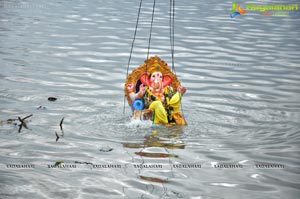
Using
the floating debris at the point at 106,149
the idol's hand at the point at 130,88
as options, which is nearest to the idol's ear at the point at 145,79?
the idol's hand at the point at 130,88

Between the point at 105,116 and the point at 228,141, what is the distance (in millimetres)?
2943

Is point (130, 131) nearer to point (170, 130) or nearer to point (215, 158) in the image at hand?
point (170, 130)

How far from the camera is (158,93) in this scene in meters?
11.9

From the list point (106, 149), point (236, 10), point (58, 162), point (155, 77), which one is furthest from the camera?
point (236, 10)

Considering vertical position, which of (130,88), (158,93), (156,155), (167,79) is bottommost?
(156,155)

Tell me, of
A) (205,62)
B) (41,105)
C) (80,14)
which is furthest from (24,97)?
(80,14)

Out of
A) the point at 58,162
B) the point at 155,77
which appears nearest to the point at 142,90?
the point at 155,77

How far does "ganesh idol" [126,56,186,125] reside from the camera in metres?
11.5

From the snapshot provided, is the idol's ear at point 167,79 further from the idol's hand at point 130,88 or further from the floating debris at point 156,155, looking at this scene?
the floating debris at point 156,155

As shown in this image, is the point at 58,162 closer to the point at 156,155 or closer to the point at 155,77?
the point at 156,155

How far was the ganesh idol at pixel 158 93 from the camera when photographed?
1152 centimetres

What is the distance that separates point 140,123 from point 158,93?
0.87 m

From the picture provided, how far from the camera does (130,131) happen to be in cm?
1112

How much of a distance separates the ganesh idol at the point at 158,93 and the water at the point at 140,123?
0.34 m
